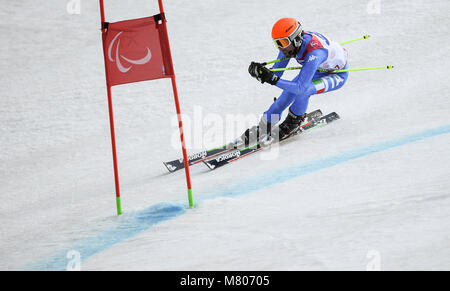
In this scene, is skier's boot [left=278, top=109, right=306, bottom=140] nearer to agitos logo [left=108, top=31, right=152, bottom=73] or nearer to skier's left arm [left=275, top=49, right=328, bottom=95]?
skier's left arm [left=275, top=49, right=328, bottom=95]

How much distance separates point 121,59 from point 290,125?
2.29 m

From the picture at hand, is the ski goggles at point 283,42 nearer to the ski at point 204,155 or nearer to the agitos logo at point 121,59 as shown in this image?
the ski at point 204,155

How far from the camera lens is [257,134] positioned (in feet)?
18.1

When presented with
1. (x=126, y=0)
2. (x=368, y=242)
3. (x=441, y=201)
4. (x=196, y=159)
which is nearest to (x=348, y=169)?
(x=441, y=201)

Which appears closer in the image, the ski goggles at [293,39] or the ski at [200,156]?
the ski goggles at [293,39]

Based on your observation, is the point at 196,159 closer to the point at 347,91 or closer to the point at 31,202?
the point at 31,202

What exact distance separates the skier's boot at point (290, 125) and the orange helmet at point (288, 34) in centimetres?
72

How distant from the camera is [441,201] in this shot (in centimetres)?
320

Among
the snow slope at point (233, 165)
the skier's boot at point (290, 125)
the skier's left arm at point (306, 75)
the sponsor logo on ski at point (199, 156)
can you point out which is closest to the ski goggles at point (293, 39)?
the skier's left arm at point (306, 75)

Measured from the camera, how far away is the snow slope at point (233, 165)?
3.03 meters

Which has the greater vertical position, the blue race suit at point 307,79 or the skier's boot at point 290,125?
the blue race suit at point 307,79

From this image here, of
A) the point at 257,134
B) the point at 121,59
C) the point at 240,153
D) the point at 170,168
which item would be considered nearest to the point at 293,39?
the point at 257,134

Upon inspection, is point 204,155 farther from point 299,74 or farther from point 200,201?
point 200,201
